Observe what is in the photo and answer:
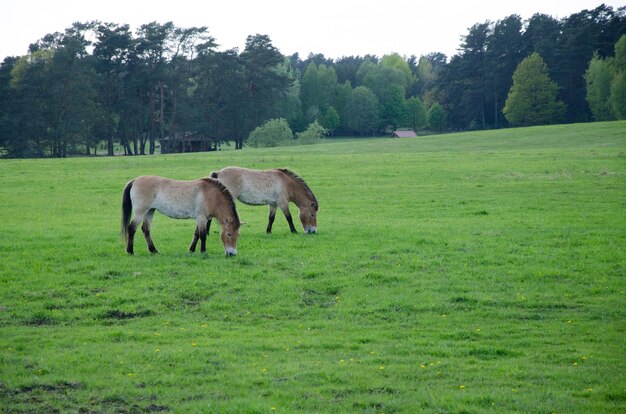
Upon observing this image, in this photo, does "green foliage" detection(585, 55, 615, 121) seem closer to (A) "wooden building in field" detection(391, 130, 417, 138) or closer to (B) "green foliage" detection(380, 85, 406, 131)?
(A) "wooden building in field" detection(391, 130, 417, 138)

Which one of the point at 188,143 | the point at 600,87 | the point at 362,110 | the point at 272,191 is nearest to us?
the point at 272,191

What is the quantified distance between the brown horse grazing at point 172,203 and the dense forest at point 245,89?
5730 centimetres

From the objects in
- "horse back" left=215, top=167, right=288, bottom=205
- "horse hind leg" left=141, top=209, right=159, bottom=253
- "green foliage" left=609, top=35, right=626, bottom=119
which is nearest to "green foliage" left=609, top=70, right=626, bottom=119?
"green foliage" left=609, top=35, right=626, bottom=119

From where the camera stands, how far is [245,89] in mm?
83375

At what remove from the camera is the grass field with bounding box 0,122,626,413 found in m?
7.13

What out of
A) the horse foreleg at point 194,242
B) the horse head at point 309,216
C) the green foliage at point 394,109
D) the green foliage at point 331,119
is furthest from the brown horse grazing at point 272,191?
the green foliage at point 394,109

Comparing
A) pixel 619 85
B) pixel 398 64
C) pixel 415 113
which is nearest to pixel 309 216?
pixel 619 85

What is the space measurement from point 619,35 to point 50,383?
89232 mm

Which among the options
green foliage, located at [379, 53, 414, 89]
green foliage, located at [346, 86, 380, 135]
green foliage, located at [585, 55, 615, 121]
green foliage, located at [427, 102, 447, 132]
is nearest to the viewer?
green foliage, located at [585, 55, 615, 121]

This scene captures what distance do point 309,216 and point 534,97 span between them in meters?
72.3

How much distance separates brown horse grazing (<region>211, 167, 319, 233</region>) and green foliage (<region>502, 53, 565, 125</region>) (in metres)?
71.4

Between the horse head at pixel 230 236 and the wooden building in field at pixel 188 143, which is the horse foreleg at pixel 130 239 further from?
the wooden building in field at pixel 188 143

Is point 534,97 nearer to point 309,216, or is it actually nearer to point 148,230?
point 309,216


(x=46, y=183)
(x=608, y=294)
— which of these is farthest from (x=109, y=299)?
(x=46, y=183)
